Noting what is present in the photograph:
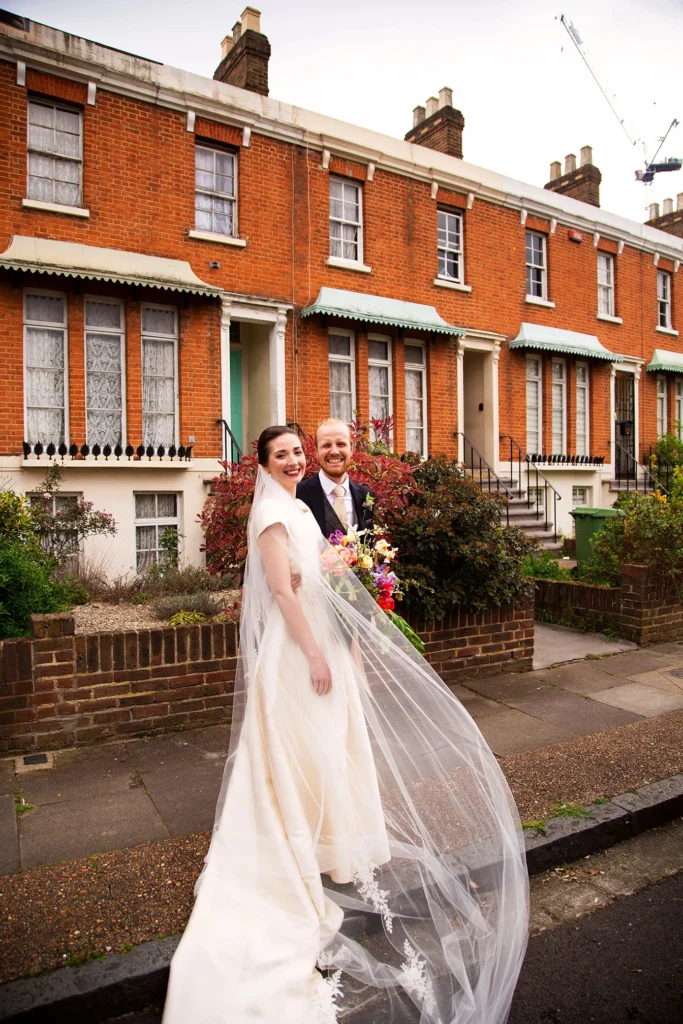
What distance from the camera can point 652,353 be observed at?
62.1 ft

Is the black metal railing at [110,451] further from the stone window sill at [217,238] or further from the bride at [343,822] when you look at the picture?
the bride at [343,822]

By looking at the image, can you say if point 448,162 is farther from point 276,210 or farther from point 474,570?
point 474,570

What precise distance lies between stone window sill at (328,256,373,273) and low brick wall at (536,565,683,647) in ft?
24.5

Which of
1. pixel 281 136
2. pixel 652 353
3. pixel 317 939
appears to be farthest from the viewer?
pixel 652 353

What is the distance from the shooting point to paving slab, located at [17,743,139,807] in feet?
13.1

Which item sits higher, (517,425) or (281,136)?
(281,136)

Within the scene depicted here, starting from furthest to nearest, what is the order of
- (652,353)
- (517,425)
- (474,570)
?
1. (652,353)
2. (517,425)
3. (474,570)

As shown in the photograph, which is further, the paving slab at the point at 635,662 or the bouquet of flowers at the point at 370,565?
the paving slab at the point at 635,662

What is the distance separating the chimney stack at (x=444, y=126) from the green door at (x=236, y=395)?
6.53 metres

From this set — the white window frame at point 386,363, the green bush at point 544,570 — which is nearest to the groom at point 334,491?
the green bush at point 544,570

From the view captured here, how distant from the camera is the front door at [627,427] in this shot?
59.6 feet

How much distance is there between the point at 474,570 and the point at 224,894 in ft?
13.0

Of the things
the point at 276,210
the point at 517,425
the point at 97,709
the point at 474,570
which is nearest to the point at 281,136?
the point at 276,210

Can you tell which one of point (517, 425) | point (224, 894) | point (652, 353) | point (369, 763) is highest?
point (652, 353)
